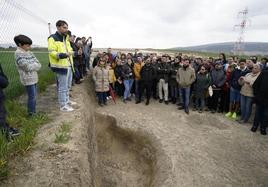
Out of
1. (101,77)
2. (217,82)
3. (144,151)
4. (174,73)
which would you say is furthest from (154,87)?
(144,151)

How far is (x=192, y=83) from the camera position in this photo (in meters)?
10.3

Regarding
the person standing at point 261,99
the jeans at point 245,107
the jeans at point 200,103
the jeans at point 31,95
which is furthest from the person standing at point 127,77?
the jeans at point 31,95

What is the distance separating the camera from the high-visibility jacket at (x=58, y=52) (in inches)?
227

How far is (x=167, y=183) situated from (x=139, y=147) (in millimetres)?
2197

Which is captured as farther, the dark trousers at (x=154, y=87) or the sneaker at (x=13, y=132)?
the dark trousers at (x=154, y=87)

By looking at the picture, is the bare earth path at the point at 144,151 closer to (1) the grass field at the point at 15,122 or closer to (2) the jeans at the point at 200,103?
(1) the grass field at the point at 15,122

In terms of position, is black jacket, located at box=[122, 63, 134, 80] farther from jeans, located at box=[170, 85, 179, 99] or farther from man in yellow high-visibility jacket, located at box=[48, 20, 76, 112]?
man in yellow high-visibility jacket, located at box=[48, 20, 76, 112]

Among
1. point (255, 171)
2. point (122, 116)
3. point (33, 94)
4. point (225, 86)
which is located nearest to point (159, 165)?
point (255, 171)

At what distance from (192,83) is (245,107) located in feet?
7.67

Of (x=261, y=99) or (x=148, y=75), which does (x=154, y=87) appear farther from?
(x=261, y=99)

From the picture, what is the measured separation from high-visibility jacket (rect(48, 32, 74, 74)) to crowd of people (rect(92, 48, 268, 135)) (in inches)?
152

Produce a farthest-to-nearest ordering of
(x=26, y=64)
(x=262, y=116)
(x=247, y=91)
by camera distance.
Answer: (x=247, y=91), (x=262, y=116), (x=26, y=64)

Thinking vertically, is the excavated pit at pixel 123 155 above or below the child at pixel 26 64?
below

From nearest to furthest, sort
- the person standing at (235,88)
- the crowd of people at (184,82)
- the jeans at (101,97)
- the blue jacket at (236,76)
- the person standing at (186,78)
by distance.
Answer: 1. the crowd of people at (184,82)
2. the blue jacket at (236,76)
3. the person standing at (235,88)
4. the person standing at (186,78)
5. the jeans at (101,97)
